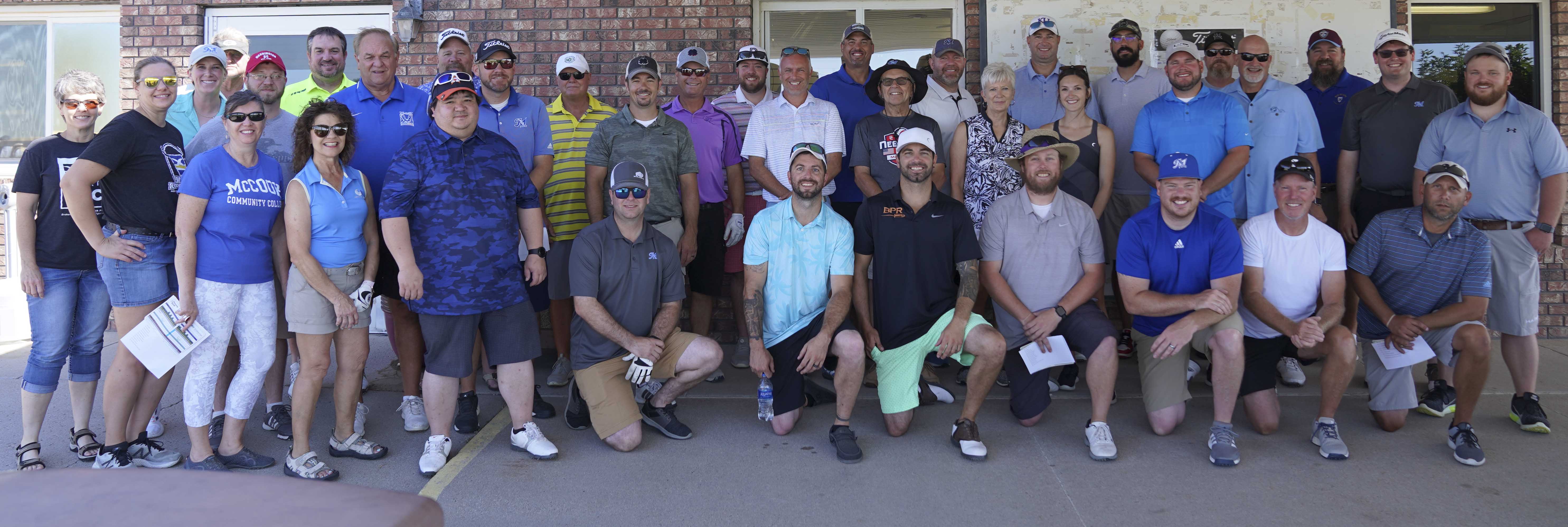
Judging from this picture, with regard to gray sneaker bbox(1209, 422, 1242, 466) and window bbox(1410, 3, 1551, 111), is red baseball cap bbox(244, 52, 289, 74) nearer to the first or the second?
gray sneaker bbox(1209, 422, 1242, 466)

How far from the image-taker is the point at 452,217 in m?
3.86

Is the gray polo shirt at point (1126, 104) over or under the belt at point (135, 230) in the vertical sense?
over

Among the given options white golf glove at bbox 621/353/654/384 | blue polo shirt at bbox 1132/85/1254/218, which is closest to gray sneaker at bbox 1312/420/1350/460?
blue polo shirt at bbox 1132/85/1254/218

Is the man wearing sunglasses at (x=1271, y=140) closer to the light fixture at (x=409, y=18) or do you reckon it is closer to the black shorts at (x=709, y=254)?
the black shorts at (x=709, y=254)

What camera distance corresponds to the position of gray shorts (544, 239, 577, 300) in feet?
16.9

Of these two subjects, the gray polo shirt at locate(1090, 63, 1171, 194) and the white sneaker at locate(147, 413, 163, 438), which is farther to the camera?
the gray polo shirt at locate(1090, 63, 1171, 194)

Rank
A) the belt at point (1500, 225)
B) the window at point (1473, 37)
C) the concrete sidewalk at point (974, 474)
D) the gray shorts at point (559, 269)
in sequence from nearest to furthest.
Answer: the concrete sidewalk at point (974, 474) < the belt at point (1500, 225) < the gray shorts at point (559, 269) < the window at point (1473, 37)

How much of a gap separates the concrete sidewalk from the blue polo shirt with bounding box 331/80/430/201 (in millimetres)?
1234

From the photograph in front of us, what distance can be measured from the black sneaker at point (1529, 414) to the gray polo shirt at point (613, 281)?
156 inches

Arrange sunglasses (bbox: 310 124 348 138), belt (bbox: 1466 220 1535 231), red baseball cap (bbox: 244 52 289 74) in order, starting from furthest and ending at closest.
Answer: belt (bbox: 1466 220 1535 231), red baseball cap (bbox: 244 52 289 74), sunglasses (bbox: 310 124 348 138)

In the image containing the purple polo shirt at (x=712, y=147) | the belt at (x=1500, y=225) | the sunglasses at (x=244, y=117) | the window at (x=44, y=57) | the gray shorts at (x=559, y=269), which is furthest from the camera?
the window at (x=44, y=57)

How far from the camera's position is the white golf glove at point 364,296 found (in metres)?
3.82

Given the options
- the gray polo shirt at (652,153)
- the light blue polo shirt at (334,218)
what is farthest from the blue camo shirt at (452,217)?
the gray polo shirt at (652,153)

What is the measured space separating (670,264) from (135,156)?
220cm
